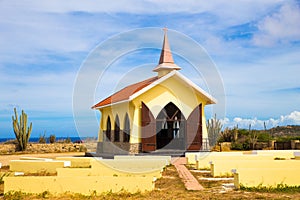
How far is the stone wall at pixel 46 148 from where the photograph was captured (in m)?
28.9

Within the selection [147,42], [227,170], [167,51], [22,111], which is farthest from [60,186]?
[22,111]

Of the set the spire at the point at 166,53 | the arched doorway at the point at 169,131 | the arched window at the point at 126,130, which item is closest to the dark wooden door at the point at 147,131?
the arched window at the point at 126,130

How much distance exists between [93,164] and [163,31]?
13.2m

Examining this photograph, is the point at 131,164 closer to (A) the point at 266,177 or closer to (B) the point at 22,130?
(A) the point at 266,177

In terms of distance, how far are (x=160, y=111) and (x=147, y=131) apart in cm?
157

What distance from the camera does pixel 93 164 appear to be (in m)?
13.2

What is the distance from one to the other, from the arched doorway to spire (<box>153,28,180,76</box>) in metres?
2.26

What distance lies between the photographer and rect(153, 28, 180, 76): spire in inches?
907

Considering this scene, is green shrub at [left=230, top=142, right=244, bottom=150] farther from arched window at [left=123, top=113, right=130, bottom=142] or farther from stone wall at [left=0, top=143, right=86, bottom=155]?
stone wall at [left=0, top=143, right=86, bottom=155]

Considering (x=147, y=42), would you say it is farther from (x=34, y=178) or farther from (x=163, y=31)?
(x=34, y=178)

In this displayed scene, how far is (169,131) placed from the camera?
25.9 m

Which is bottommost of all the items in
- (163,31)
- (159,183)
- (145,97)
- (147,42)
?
(159,183)

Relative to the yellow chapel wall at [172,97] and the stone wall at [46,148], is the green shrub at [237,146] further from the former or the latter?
the stone wall at [46,148]

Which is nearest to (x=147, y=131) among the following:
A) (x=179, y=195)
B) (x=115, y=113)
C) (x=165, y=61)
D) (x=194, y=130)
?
(x=194, y=130)
